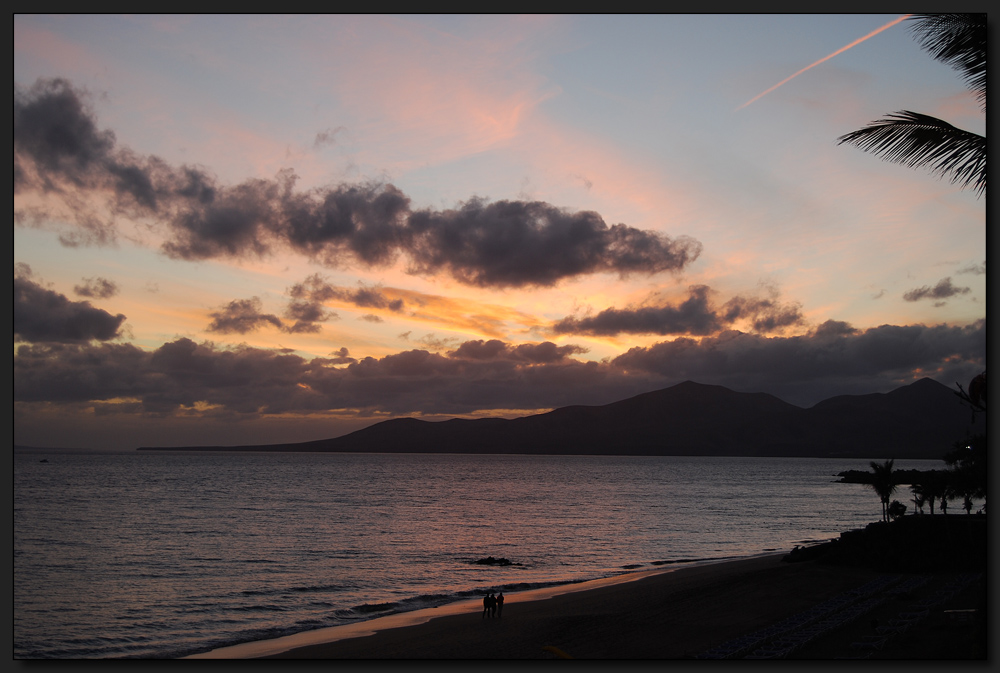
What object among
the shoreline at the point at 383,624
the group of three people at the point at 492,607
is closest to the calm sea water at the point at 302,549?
the shoreline at the point at 383,624

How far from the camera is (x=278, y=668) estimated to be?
9656 mm

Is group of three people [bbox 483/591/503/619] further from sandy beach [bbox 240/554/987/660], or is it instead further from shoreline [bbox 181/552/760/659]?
shoreline [bbox 181/552/760/659]

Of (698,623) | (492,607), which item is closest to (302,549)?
(492,607)

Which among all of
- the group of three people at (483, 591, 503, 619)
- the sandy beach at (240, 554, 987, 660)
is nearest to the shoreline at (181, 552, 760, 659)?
the sandy beach at (240, 554, 987, 660)

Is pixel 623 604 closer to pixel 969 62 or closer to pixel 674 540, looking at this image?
pixel 969 62

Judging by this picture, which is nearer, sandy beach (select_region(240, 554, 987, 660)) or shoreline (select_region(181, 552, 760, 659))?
sandy beach (select_region(240, 554, 987, 660))

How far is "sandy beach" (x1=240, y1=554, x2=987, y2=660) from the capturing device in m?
15.4

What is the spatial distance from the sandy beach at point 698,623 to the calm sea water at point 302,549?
500cm

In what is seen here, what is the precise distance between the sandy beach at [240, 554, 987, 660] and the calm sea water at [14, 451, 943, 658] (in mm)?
5004

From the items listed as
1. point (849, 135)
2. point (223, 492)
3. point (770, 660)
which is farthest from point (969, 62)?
point (223, 492)

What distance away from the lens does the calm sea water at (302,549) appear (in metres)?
23.0

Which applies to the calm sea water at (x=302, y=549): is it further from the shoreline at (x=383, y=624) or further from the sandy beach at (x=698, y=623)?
the sandy beach at (x=698, y=623)

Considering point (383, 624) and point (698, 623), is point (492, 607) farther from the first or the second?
point (698, 623)

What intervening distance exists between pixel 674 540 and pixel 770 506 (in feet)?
120
